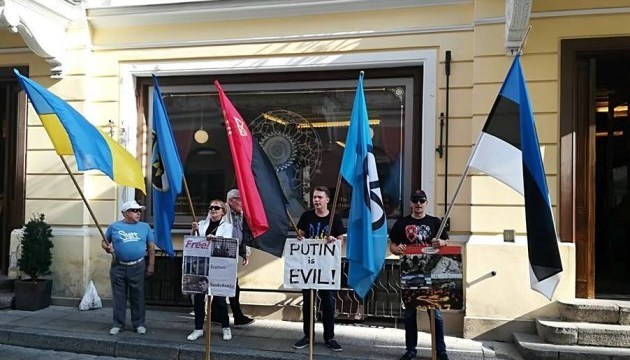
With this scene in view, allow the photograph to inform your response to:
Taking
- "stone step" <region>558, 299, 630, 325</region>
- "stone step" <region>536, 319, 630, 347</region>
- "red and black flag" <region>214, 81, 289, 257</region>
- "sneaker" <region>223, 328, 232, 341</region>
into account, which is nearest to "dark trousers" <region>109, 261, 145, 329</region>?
"sneaker" <region>223, 328, 232, 341</region>

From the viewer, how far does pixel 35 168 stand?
7.84 metres

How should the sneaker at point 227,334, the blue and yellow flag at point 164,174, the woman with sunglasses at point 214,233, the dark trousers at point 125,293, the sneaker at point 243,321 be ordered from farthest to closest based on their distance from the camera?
the sneaker at point 243,321 → the dark trousers at point 125,293 → the sneaker at point 227,334 → the woman with sunglasses at point 214,233 → the blue and yellow flag at point 164,174

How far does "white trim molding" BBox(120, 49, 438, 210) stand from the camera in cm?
671

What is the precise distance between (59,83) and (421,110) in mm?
5492

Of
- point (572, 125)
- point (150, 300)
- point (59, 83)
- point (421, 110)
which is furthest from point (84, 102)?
point (572, 125)

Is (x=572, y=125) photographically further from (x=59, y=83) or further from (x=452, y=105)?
(x=59, y=83)

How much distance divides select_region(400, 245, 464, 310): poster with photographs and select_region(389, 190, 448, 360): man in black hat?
31 centimetres

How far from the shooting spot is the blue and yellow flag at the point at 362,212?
4.93m

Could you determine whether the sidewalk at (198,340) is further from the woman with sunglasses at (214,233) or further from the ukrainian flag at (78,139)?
the ukrainian flag at (78,139)

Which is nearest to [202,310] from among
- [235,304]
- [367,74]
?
[235,304]

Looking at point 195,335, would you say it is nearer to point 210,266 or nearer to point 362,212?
point 210,266

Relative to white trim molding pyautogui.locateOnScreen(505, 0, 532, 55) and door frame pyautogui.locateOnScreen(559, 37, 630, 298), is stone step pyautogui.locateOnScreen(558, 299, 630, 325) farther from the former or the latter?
white trim molding pyautogui.locateOnScreen(505, 0, 532, 55)

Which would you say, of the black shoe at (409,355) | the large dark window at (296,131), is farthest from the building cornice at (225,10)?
the black shoe at (409,355)

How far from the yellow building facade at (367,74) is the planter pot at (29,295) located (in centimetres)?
35
